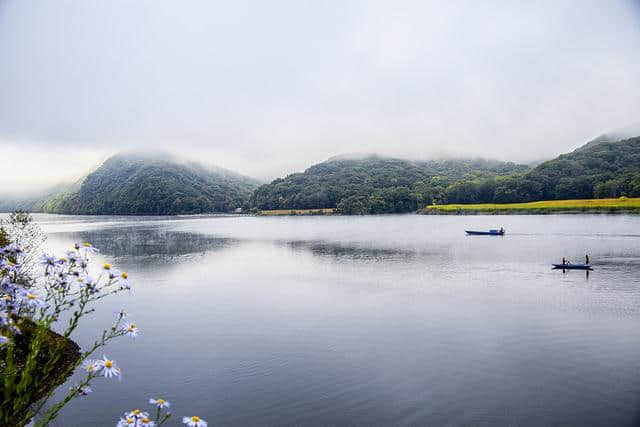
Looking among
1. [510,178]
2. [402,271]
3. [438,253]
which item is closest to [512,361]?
[402,271]

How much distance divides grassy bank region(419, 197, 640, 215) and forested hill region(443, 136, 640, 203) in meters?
11.7

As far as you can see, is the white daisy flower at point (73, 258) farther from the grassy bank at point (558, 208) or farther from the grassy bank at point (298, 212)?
the grassy bank at point (298, 212)

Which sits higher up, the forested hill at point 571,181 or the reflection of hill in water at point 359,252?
the forested hill at point 571,181

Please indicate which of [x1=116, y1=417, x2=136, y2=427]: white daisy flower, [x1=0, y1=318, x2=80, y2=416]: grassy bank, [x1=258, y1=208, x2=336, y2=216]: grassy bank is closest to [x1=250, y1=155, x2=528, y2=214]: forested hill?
[x1=258, y1=208, x2=336, y2=216]: grassy bank

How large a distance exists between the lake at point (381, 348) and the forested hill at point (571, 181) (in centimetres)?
10442

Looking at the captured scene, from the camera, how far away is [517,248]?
43281mm

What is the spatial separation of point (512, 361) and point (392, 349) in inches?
154

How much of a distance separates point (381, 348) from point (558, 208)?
109m

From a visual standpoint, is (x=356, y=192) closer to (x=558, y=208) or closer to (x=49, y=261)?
(x=558, y=208)

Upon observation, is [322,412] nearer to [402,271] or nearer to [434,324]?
[434,324]

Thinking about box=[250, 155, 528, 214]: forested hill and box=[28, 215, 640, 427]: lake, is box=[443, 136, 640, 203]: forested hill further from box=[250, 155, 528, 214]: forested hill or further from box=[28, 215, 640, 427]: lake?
box=[28, 215, 640, 427]: lake

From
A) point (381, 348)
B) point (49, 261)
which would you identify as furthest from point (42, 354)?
point (381, 348)

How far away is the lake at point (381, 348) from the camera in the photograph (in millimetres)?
10156

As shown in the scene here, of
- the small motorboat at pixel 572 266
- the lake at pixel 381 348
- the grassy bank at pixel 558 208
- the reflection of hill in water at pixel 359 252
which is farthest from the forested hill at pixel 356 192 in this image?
the lake at pixel 381 348
